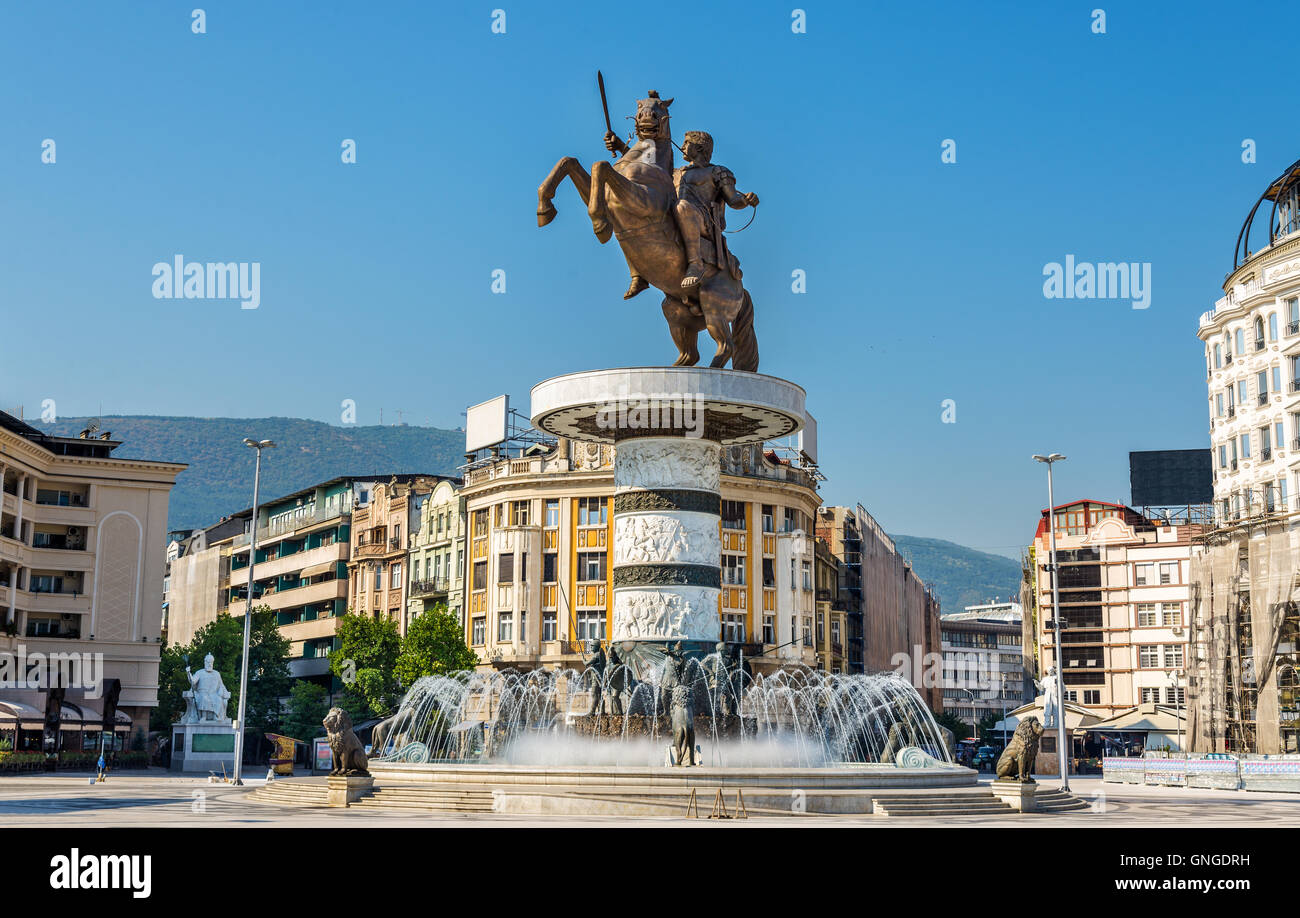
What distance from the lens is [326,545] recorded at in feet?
288

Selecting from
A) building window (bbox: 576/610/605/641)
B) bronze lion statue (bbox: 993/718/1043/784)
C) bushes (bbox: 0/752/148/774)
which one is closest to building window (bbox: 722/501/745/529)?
building window (bbox: 576/610/605/641)

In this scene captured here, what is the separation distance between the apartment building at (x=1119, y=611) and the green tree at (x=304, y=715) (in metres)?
46.8

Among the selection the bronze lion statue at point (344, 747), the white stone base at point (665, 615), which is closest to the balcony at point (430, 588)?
the white stone base at point (665, 615)

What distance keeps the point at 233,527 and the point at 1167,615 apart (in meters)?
69.7

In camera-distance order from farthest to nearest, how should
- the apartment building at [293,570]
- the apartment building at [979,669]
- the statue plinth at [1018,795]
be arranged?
1. the apartment building at [979,669]
2. the apartment building at [293,570]
3. the statue plinth at [1018,795]

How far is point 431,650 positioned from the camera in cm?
5906

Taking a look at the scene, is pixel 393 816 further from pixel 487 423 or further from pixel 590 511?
pixel 487 423

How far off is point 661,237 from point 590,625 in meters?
39.5

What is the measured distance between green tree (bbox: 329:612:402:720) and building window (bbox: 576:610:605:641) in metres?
8.78

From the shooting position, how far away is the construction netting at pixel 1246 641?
50.0 meters

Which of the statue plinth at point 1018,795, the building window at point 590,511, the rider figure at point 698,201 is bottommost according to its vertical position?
the statue plinth at point 1018,795

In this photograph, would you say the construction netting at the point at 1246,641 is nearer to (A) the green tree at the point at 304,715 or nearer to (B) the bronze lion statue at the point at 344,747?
(B) the bronze lion statue at the point at 344,747

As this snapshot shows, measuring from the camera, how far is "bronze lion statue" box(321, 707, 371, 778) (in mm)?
23594

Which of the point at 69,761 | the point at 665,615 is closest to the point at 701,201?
the point at 665,615
